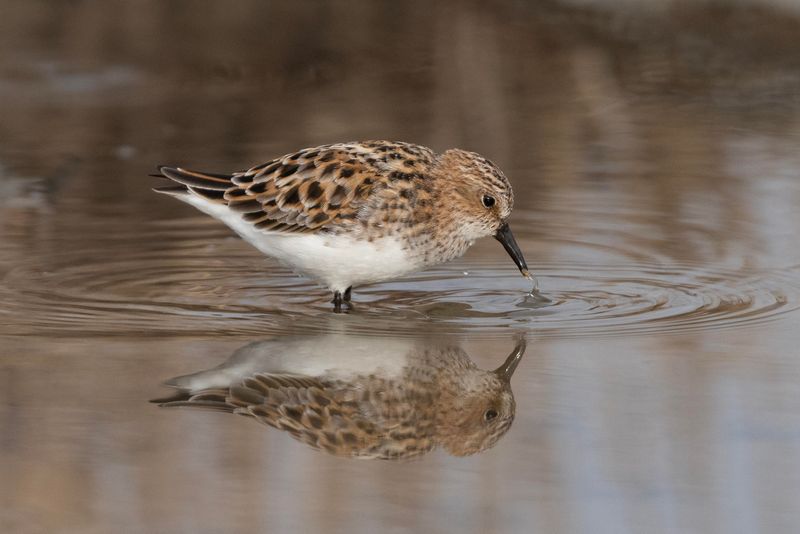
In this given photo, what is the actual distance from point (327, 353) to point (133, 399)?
120cm

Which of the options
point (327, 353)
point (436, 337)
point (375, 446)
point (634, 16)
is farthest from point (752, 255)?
point (634, 16)

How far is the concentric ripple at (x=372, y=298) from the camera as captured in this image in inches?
336

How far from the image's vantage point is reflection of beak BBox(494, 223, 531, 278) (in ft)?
30.8

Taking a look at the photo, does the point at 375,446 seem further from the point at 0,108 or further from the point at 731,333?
the point at 0,108

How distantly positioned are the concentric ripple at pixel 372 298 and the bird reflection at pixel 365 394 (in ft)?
1.68

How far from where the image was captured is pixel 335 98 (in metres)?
15.8

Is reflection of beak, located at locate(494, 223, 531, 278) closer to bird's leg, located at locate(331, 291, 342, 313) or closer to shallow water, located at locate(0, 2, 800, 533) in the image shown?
shallow water, located at locate(0, 2, 800, 533)

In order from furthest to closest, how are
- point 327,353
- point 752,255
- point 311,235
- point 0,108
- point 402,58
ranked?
1. point 402,58
2. point 0,108
3. point 752,255
4. point 311,235
5. point 327,353

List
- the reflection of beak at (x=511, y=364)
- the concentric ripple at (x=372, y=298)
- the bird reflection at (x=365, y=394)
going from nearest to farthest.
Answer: the bird reflection at (x=365, y=394) → the reflection of beak at (x=511, y=364) → the concentric ripple at (x=372, y=298)

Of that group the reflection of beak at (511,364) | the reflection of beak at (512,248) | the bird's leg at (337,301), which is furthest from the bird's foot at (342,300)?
the reflection of beak at (511,364)

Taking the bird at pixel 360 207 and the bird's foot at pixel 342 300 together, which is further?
the bird's foot at pixel 342 300

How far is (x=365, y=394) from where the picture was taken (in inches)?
281

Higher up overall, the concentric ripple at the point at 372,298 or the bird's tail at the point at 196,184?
the bird's tail at the point at 196,184

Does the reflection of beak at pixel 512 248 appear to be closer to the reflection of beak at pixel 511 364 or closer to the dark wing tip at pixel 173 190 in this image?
the reflection of beak at pixel 511 364
